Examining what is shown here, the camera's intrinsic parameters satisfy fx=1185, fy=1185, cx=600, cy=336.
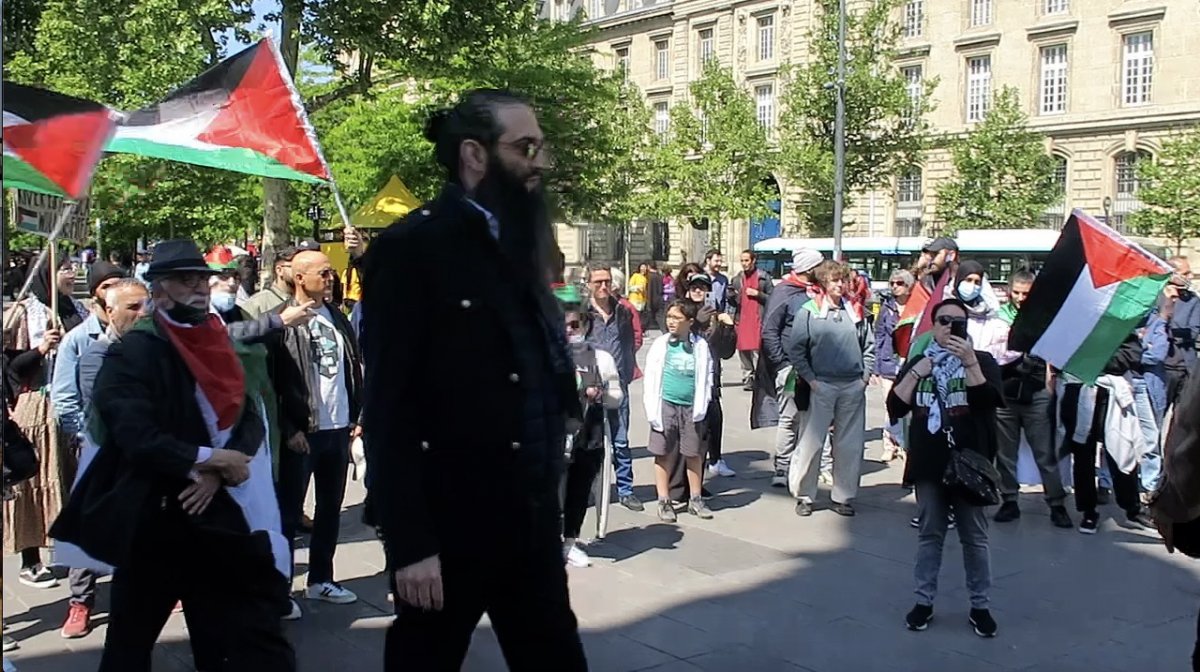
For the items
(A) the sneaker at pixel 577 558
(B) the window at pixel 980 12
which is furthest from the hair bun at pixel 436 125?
(B) the window at pixel 980 12

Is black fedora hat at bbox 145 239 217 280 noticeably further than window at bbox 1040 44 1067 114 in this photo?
No

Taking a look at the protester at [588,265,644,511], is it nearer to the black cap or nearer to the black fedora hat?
the black cap

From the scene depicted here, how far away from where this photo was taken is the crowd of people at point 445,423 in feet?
9.23

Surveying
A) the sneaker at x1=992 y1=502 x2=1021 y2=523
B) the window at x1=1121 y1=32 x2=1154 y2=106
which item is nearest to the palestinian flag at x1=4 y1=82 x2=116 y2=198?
the sneaker at x1=992 y1=502 x2=1021 y2=523

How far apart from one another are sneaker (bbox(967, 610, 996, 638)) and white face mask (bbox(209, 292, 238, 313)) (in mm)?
3962

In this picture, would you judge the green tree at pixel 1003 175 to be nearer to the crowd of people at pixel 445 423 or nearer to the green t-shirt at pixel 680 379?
the crowd of people at pixel 445 423

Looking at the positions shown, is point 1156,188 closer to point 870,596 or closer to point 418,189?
point 418,189

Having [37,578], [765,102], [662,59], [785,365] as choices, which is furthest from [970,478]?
[662,59]

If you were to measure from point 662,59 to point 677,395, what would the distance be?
1969 inches

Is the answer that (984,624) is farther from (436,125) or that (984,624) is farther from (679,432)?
(436,125)

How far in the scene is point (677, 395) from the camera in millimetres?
8242

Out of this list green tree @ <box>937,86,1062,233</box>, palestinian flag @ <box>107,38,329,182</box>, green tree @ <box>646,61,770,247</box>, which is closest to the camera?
palestinian flag @ <box>107,38,329,182</box>

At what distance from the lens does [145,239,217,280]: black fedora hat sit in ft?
13.8

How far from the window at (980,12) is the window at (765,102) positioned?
9.54m
